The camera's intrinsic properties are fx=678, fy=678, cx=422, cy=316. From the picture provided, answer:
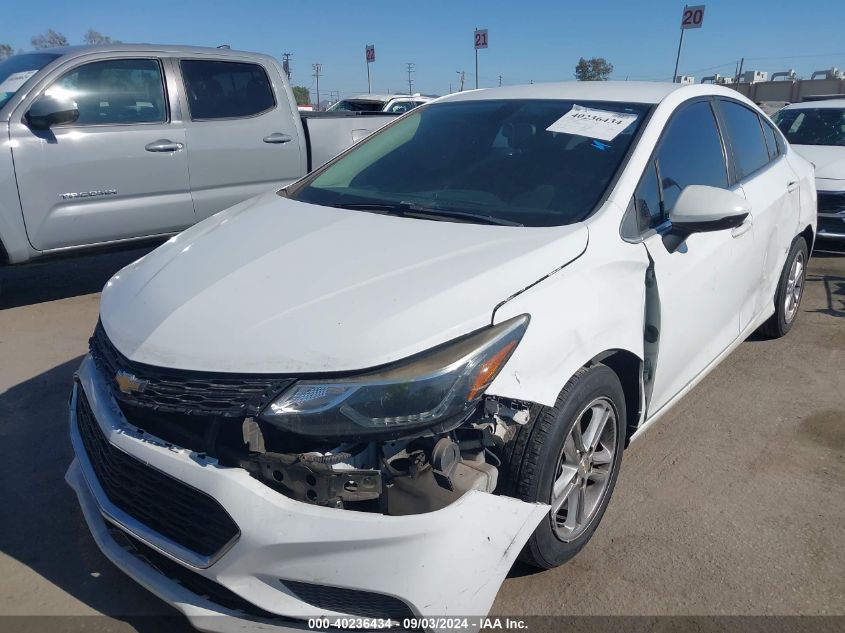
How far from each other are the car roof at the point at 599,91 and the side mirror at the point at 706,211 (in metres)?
0.63

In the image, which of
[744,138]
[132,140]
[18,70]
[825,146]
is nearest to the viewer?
[744,138]

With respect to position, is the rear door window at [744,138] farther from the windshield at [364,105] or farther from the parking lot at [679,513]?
the windshield at [364,105]

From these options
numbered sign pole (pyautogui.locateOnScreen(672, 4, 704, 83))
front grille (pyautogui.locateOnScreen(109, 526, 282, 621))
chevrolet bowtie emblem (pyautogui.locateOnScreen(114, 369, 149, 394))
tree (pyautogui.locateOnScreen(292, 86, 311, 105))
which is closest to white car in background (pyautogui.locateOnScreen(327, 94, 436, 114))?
numbered sign pole (pyautogui.locateOnScreen(672, 4, 704, 83))

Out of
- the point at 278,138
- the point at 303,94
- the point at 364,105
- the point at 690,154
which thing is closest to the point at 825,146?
the point at 690,154

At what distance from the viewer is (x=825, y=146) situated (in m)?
7.50

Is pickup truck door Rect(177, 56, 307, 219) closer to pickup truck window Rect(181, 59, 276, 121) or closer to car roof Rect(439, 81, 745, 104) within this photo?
pickup truck window Rect(181, 59, 276, 121)

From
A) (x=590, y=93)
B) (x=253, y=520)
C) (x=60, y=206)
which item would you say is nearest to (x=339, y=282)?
(x=253, y=520)

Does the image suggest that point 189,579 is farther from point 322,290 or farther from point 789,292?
point 789,292

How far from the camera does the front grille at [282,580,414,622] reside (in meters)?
1.83

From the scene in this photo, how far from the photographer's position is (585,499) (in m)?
2.54

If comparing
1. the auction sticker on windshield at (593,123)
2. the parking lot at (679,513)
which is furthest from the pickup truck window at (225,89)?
the auction sticker on windshield at (593,123)

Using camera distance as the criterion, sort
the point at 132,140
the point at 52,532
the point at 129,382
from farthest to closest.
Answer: the point at 132,140
the point at 52,532
the point at 129,382

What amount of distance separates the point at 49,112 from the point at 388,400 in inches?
168

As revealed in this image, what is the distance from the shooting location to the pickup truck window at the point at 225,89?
578 centimetres
